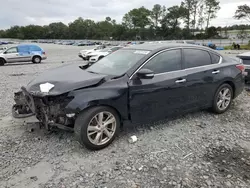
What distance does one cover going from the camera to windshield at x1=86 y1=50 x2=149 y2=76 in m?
3.73

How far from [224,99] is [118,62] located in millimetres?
2469

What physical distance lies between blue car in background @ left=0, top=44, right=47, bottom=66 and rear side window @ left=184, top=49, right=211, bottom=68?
51.7 ft

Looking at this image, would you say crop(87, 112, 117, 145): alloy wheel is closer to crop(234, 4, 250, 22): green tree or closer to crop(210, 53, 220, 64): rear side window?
crop(210, 53, 220, 64): rear side window

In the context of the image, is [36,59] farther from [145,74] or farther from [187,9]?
[187,9]

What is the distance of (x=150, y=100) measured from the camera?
365 cm

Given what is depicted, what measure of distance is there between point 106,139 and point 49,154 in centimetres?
86

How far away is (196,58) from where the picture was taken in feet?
14.1

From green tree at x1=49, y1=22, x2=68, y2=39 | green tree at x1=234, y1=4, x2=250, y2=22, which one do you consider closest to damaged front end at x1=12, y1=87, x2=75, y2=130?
green tree at x1=234, y1=4, x2=250, y2=22

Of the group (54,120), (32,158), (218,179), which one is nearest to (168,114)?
(218,179)

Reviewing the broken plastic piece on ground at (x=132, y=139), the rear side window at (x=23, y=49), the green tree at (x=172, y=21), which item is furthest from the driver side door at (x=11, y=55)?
the green tree at (x=172, y=21)

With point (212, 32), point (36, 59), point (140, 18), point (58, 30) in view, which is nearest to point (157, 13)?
point (140, 18)

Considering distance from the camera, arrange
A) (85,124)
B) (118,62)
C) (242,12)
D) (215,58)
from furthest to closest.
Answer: (242,12) < (215,58) < (118,62) < (85,124)

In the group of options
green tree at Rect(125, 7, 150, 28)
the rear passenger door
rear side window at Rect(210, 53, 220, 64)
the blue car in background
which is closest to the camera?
the rear passenger door

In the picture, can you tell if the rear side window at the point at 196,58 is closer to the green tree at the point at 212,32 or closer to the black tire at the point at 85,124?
the black tire at the point at 85,124
